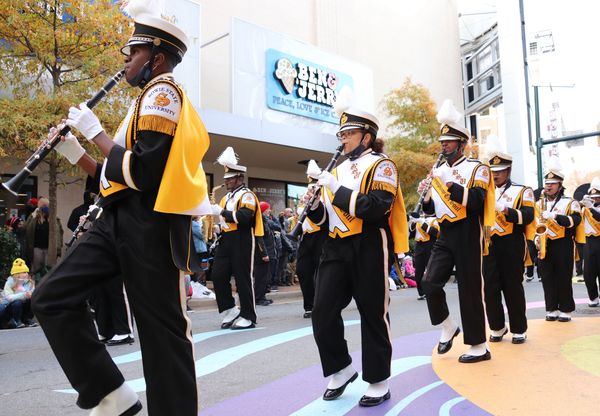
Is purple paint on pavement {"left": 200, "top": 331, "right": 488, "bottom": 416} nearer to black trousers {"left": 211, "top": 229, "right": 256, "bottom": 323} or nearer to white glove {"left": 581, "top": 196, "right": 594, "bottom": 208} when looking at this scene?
black trousers {"left": 211, "top": 229, "right": 256, "bottom": 323}

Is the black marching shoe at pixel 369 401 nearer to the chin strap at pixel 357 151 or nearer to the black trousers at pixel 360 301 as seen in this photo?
the black trousers at pixel 360 301

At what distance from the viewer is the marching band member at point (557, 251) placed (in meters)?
8.23

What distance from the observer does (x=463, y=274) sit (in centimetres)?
571

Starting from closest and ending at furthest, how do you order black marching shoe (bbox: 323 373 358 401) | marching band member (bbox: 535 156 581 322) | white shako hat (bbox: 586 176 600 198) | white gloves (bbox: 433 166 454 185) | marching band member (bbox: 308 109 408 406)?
1. marching band member (bbox: 308 109 408 406)
2. black marching shoe (bbox: 323 373 358 401)
3. white gloves (bbox: 433 166 454 185)
4. marching band member (bbox: 535 156 581 322)
5. white shako hat (bbox: 586 176 600 198)

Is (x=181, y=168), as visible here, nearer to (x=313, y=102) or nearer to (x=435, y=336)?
(x=435, y=336)

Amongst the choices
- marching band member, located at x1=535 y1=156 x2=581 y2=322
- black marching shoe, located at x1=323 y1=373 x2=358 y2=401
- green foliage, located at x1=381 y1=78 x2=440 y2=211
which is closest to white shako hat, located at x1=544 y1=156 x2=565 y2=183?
marching band member, located at x1=535 y1=156 x2=581 y2=322

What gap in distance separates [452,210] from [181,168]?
3492 mm

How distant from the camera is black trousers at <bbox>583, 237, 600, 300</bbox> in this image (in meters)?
9.90

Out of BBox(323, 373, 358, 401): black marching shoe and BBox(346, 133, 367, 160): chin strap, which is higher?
BBox(346, 133, 367, 160): chin strap

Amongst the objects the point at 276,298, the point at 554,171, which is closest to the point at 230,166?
the point at 554,171

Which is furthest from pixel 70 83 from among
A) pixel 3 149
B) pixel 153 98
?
pixel 153 98

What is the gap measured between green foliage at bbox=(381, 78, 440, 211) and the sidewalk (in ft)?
29.0

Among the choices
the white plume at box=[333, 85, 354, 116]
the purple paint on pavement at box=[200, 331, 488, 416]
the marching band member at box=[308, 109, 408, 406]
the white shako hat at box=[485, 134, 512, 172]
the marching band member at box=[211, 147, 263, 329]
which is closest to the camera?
the purple paint on pavement at box=[200, 331, 488, 416]

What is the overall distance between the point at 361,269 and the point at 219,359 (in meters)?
2.38
